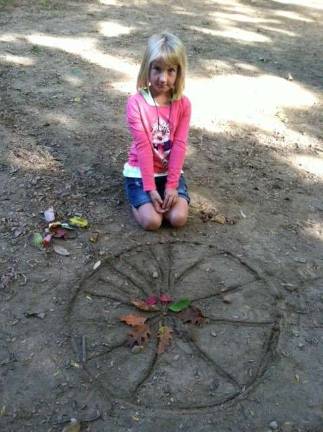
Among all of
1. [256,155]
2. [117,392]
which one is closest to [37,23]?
[256,155]

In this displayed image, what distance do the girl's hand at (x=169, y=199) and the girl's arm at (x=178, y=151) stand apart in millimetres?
34

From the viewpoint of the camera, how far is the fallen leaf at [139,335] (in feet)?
7.83

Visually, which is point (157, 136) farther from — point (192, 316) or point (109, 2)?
point (109, 2)

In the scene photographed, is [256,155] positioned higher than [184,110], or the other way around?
[184,110]

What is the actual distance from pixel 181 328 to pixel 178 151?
112cm

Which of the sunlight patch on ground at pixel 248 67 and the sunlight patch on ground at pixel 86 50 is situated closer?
the sunlight patch on ground at pixel 86 50

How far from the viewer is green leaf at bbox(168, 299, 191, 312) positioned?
100 inches

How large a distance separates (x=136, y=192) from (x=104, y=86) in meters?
1.99

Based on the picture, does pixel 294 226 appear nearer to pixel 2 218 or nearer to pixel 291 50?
pixel 2 218

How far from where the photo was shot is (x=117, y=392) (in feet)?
7.14

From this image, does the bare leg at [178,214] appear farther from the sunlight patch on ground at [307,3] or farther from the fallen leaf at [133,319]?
the sunlight patch on ground at [307,3]

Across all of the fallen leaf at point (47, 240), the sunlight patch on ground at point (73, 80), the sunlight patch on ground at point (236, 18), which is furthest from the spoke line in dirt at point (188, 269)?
the sunlight patch on ground at point (236, 18)

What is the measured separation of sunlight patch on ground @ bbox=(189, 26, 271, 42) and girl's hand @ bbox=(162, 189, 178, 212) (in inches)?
148

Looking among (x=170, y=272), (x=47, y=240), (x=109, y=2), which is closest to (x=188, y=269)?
(x=170, y=272)
